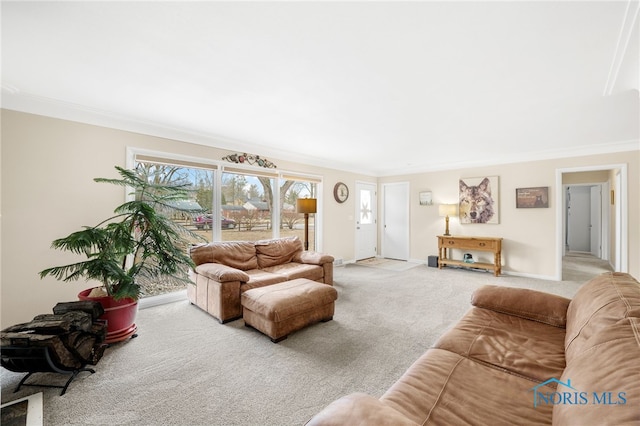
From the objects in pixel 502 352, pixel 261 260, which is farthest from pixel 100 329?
pixel 502 352

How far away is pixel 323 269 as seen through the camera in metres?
3.99

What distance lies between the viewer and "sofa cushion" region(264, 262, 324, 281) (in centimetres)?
354

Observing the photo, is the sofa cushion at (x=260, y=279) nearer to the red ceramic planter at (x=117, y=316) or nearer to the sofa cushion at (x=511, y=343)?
the red ceramic planter at (x=117, y=316)

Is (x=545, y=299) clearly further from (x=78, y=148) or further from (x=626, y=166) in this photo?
(x=78, y=148)

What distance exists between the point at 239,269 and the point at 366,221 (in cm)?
401

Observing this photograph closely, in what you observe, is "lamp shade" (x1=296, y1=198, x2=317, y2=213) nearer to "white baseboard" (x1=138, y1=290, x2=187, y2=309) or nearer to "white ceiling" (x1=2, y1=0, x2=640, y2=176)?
"white ceiling" (x1=2, y1=0, x2=640, y2=176)

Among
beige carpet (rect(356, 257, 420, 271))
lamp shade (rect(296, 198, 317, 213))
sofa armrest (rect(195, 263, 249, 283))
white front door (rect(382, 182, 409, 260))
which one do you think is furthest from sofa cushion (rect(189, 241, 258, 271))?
white front door (rect(382, 182, 409, 260))

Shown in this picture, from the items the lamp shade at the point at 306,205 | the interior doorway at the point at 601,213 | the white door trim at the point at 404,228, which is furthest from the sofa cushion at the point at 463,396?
the white door trim at the point at 404,228

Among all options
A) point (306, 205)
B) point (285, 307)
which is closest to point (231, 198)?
point (306, 205)

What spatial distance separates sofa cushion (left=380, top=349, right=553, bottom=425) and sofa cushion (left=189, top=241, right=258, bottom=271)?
283 centimetres

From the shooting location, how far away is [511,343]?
1521 millimetres

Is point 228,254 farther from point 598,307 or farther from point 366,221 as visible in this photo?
point 366,221

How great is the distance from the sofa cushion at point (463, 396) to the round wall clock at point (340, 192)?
4.77 meters

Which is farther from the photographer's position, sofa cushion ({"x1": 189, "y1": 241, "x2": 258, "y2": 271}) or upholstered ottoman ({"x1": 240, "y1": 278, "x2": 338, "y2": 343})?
sofa cushion ({"x1": 189, "y1": 241, "x2": 258, "y2": 271})
